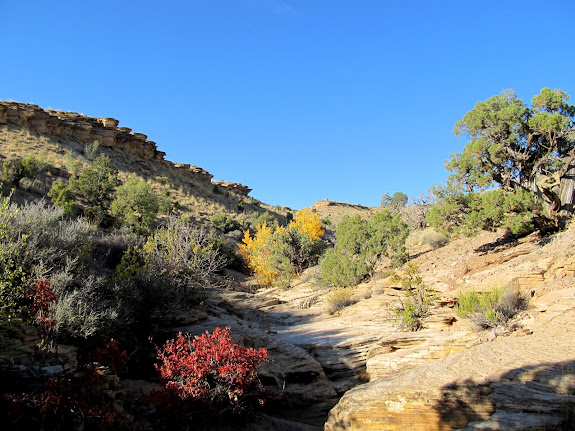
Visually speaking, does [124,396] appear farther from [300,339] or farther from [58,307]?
[300,339]

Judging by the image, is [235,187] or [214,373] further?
[235,187]

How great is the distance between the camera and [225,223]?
38531 millimetres

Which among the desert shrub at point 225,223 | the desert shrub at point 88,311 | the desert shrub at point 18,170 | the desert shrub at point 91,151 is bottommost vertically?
the desert shrub at point 88,311

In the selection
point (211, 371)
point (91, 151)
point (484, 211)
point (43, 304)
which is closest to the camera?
point (43, 304)

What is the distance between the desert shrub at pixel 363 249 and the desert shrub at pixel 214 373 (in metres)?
13.2

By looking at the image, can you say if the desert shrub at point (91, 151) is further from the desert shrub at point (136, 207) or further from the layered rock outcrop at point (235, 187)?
the layered rock outcrop at point (235, 187)

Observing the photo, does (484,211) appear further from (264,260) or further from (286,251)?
(264,260)

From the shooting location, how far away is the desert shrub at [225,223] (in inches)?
1494

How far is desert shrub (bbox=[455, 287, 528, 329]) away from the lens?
332 inches

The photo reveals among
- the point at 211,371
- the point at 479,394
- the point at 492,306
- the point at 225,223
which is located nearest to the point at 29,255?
the point at 211,371

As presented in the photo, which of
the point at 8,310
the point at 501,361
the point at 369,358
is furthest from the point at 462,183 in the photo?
the point at 8,310

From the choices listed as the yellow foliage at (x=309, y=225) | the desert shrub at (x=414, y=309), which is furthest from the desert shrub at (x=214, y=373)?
the yellow foliage at (x=309, y=225)

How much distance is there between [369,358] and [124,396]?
538cm

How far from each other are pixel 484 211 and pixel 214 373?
10568 millimetres
